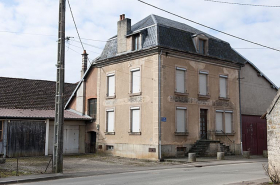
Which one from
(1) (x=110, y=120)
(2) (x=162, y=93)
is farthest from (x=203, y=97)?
(1) (x=110, y=120)

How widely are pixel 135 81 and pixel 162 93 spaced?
2.72 metres

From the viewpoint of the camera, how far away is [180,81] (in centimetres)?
2453

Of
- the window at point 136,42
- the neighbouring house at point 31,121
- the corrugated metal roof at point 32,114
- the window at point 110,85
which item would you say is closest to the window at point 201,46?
the window at point 136,42

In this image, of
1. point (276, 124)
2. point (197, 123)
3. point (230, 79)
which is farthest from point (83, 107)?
point (276, 124)

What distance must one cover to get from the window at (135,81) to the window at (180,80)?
269cm

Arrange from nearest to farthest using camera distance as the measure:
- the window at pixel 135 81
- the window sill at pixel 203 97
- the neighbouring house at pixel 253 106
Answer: the window at pixel 135 81, the window sill at pixel 203 97, the neighbouring house at pixel 253 106

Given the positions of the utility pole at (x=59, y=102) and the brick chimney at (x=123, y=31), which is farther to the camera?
the brick chimney at (x=123, y=31)

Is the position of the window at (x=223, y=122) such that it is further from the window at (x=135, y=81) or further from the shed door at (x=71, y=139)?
the shed door at (x=71, y=139)

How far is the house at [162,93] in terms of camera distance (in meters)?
23.4

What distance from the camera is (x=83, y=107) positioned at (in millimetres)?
29484

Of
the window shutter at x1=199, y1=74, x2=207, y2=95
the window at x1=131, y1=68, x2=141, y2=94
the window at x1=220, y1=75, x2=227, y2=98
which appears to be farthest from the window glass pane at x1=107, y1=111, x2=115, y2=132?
the window at x1=220, y1=75, x2=227, y2=98

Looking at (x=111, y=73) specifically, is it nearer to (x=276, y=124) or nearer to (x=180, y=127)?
(x=180, y=127)

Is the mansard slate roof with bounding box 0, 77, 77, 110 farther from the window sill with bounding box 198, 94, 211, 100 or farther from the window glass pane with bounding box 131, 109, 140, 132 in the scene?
the window sill with bounding box 198, 94, 211, 100

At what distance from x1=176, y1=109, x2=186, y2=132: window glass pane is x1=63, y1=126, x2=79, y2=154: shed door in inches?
354
